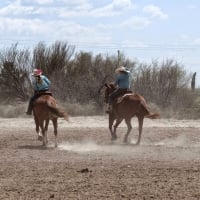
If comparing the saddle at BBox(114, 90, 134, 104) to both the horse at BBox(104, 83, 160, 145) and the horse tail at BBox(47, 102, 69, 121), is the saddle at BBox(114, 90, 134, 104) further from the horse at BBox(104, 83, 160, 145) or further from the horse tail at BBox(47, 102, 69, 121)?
the horse tail at BBox(47, 102, 69, 121)

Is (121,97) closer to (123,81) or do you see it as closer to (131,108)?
(131,108)

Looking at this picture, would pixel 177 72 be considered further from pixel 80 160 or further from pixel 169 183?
pixel 169 183

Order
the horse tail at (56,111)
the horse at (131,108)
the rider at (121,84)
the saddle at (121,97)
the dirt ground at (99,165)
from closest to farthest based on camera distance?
the dirt ground at (99,165) < the horse tail at (56,111) < the horse at (131,108) < the saddle at (121,97) < the rider at (121,84)

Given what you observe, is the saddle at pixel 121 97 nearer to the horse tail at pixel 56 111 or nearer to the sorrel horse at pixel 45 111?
the sorrel horse at pixel 45 111

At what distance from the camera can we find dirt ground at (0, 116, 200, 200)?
445 inches

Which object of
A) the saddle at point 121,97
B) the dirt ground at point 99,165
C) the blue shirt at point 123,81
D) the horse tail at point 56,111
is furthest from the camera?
the blue shirt at point 123,81

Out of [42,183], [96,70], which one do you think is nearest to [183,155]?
[42,183]

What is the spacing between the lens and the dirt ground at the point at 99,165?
11.3 metres

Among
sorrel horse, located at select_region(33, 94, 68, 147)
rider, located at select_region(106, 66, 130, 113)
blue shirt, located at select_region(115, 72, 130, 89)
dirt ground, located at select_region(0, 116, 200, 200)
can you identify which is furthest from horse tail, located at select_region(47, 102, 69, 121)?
blue shirt, located at select_region(115, 72, 130, 89)

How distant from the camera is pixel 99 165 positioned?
15141 millimetres

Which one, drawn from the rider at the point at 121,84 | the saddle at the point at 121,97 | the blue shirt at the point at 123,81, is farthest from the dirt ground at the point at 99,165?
the blue shirt at the point at 123,81

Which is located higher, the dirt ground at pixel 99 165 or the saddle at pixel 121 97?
the saddle at pixel 121 97

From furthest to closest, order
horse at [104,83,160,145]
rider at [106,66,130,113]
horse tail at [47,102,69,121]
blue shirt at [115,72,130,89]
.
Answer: blue shirt at [115,72,130,89]
rider at [106,66,130,113]
horse at [104,83,160,145]
horse tail at [47,102,69,121]

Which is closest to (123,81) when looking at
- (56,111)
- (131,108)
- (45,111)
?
(131,108)
